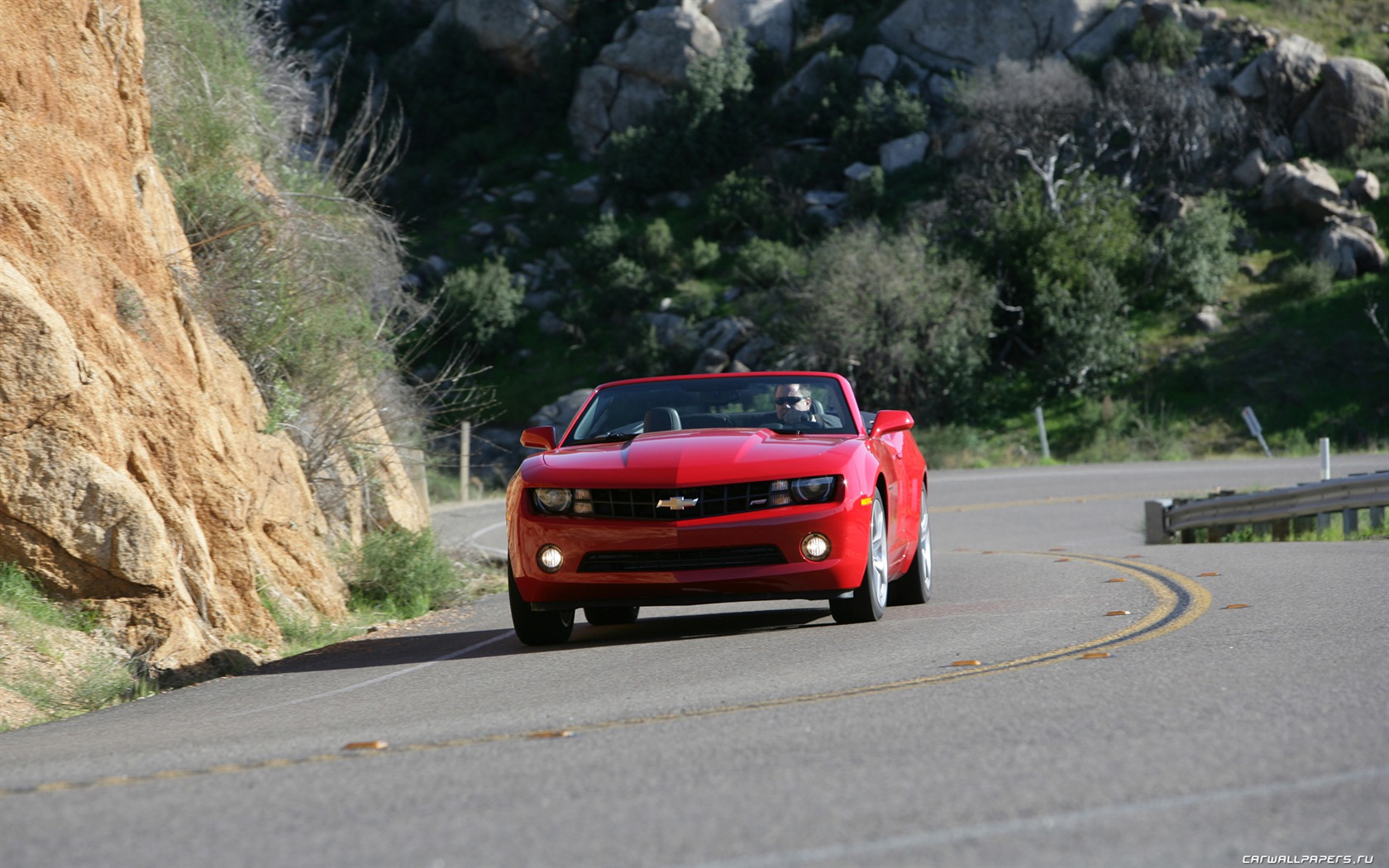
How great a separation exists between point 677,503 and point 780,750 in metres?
3.11

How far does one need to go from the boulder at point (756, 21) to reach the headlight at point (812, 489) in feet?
183

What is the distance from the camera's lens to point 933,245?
44875 mm

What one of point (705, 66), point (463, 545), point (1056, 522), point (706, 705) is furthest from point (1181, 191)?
point (706, 705)

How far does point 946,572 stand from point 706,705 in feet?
24.1

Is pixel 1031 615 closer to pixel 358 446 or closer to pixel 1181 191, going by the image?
pixel 358 446

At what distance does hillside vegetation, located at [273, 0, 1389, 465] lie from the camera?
1588 inches

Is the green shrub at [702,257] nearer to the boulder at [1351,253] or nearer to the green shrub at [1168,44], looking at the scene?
the green shrub at [1168,44]

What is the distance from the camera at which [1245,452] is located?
118 feet

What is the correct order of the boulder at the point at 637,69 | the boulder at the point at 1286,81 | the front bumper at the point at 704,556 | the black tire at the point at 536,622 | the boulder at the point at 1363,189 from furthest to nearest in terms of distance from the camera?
the boulder at the point at 637,69
the boulder at the point at 1286,81
the boulder at the point at 1363,189
the black tire at the point at 536,622
the front bumper at the point at 704,556

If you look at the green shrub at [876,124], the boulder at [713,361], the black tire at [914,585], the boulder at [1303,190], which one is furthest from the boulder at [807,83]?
the black tire at [914,585]

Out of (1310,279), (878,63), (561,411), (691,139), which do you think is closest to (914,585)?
(561,411)

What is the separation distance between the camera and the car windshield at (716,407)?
9.34 metres

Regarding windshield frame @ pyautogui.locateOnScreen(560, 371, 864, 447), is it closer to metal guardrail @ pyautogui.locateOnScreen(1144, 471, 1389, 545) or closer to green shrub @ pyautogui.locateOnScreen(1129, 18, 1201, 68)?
metal guardrail @ pyautogui.locateOnScreen(1144, 471, 1389, 545)

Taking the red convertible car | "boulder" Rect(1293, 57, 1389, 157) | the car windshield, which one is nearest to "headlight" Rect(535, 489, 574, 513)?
the red convertible car
